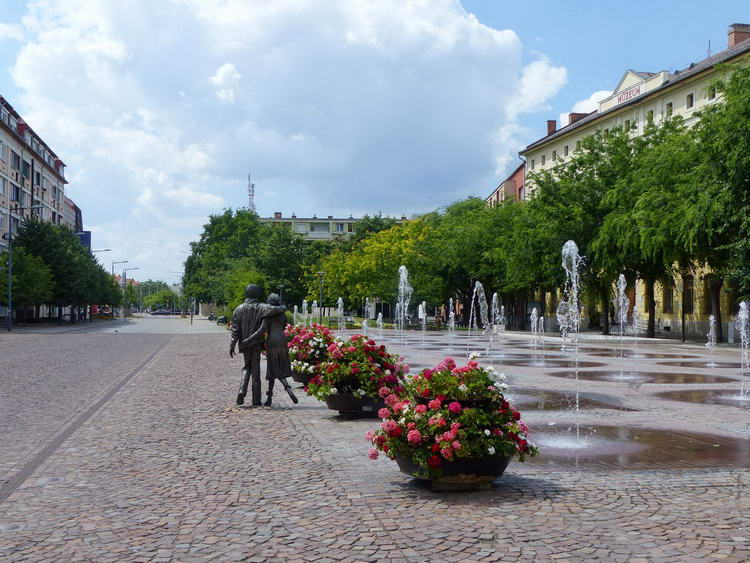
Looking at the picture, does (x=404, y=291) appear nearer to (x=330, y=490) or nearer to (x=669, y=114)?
(x=669, y=114)

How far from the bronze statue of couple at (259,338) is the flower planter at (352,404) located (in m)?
1.21

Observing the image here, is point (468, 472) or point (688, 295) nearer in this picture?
point (468, 472)

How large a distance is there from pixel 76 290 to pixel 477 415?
64992 millimetres

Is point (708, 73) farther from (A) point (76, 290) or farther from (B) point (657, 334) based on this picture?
(A) point (76, 290)

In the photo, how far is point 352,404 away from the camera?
1073 centimetres

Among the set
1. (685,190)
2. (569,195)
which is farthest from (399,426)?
(569,195)

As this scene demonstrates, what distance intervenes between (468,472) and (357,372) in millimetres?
4572

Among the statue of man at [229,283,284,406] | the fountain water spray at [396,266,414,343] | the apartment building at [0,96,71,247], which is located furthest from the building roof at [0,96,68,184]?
the statue of man at [229,283,284,406]

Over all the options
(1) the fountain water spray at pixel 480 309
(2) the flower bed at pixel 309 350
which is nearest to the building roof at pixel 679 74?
(1) the fountain water spray at pixel 480 309

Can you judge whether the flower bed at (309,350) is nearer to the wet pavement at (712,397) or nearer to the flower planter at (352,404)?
the flower planter at (352,404)

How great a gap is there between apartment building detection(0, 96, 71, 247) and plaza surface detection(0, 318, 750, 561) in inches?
2007

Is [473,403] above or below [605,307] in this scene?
below

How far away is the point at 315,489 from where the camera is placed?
6.38 meters

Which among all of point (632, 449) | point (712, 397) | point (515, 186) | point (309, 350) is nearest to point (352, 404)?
point (309, 350)
